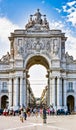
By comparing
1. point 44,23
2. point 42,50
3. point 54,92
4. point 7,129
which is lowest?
point 7,129

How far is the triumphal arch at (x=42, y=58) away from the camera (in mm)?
81188

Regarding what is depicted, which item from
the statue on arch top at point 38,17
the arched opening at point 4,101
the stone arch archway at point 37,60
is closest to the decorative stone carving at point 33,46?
the stone arch archway at point 37,60

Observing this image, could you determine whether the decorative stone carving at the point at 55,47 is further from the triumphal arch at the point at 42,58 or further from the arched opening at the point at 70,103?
the arched opening at the point at 70,103

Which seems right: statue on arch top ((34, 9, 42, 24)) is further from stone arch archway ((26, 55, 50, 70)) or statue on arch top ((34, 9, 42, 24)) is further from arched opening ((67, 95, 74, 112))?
arched opening ((67, 95, 74, 112))

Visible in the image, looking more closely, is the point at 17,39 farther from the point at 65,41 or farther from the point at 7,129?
the point at 7,129

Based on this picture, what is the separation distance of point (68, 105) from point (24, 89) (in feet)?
41.7

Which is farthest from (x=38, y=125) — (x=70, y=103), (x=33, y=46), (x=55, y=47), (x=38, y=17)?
(x=70, y=103)

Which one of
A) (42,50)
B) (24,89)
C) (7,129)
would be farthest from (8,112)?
(7,129)

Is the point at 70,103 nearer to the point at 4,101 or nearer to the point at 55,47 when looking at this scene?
the point at 4,101

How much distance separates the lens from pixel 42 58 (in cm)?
8400

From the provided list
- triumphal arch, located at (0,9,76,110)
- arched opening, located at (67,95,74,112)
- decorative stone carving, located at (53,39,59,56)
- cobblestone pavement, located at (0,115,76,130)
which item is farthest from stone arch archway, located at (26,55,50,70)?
cobblestone pavement, located at (0,115,76,130)

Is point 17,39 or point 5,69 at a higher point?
point 17,39

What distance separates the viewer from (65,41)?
279ft

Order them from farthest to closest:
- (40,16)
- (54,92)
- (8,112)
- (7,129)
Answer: (40,16) → (54,92) → (8,112) → (7,129)
